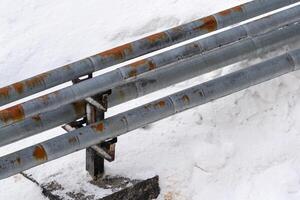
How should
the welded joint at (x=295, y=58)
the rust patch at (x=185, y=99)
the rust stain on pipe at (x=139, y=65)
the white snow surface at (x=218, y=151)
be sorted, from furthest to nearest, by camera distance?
1. the welded joint at (x=295, y=58)
2. the white snow surface at (x=218, y=151)
3. the rust patch at (x=185, y=99)
4. the rust stain on pipe at (x=139, y=65)

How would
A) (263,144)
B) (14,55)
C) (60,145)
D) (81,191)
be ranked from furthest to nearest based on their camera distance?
(14,55) → (263,144) → (81,191) → (60,145)

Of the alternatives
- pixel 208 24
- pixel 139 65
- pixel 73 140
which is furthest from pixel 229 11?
pixel 73 140

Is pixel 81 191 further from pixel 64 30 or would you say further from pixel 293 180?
pixel 64 30

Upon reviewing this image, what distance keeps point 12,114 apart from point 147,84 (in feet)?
3.15

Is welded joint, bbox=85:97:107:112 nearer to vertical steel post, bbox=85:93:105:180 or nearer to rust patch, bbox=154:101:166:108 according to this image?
vertical steel post, bbox=85:93:105:180

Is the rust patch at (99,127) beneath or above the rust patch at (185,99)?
beneath

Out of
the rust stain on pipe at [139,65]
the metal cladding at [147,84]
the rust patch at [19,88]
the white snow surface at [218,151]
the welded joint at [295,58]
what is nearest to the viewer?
the rust patch at [19,88]

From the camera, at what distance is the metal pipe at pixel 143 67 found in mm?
3928

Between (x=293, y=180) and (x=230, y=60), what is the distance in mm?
918

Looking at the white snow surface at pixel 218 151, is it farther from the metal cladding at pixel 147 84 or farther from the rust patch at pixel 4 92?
the rust patch at pixel 4 92

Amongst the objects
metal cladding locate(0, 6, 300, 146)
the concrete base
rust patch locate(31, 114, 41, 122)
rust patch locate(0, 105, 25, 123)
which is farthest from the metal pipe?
the concrete base

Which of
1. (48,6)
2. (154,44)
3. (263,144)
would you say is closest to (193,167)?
(263,144)

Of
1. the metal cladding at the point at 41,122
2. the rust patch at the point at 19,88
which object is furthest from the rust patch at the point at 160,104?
the rust patch at the point at 19,88

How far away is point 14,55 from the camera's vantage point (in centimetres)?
632
